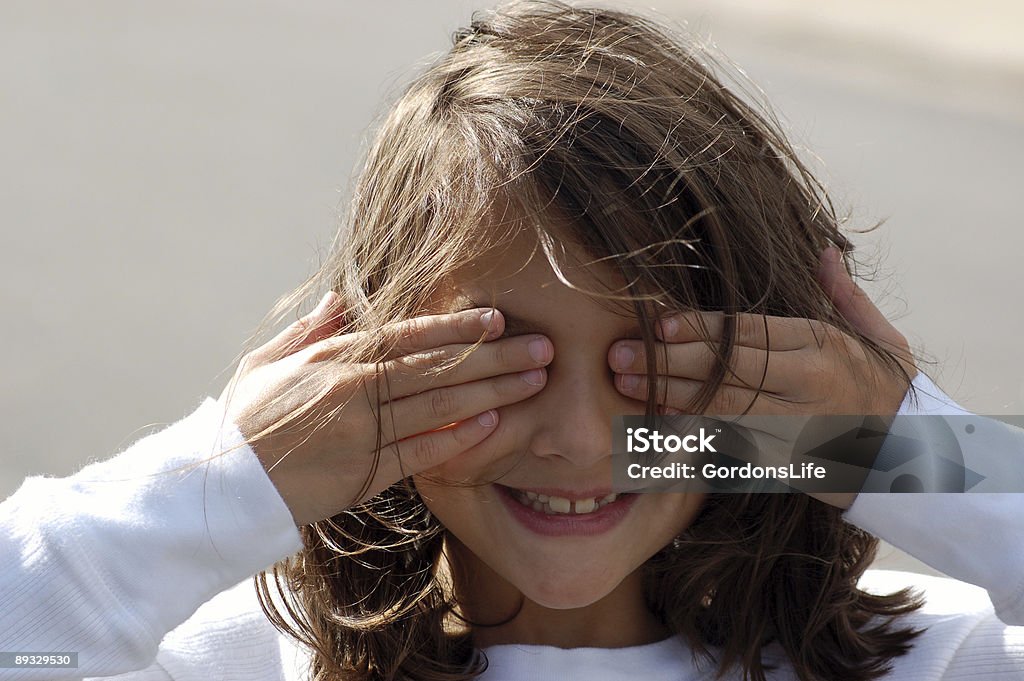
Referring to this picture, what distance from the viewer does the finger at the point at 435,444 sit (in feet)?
4.47

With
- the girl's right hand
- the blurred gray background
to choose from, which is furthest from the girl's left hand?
the blurred gray background

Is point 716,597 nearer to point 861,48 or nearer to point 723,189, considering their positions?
point 723,189

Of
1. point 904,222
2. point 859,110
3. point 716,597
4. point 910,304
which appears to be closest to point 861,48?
point 859,110

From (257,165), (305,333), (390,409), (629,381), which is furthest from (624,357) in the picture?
(257,165)

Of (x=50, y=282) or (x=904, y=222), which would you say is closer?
(x=50, y=282)

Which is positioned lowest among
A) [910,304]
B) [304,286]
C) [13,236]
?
[910,304]

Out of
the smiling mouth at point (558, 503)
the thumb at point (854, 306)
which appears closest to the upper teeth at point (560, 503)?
the smiling mouth at point (558, 503)

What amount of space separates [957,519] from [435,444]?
1.84ft

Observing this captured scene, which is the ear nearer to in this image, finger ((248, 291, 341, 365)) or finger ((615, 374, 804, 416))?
finger ((615, 374, 804, 416))

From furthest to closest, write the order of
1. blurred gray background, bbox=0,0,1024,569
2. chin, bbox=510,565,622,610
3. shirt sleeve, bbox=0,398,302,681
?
blurred gray background, bbox=0,0,1024,569 → chin, bbox=510,565,622,610 → shirt sleeve, bbox=0,398,302,681

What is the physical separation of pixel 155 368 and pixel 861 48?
11.2 feet

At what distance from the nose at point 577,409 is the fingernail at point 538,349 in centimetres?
3

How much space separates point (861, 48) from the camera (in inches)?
219

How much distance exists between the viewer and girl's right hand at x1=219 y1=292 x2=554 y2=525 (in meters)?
1.33
